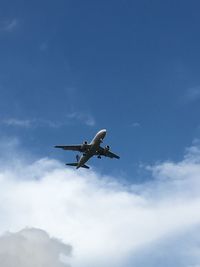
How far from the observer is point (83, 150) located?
653 ft

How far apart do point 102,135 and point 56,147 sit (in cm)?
1472

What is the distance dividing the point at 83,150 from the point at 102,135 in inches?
367

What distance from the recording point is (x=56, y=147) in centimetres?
19975

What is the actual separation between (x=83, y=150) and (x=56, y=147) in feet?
24.0

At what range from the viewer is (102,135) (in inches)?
7569
